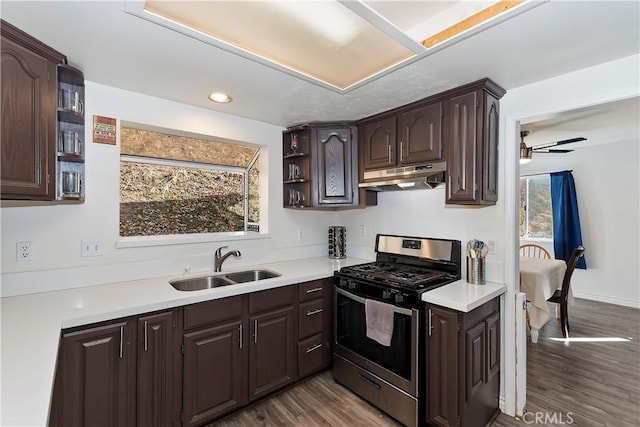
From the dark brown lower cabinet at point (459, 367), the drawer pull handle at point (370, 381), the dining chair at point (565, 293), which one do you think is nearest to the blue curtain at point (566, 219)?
the dining chair at point (565, 293)

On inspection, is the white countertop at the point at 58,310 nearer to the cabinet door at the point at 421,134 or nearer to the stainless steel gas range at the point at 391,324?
the stainless steel gas range at the point at 391,324

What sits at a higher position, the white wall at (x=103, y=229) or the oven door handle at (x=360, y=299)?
the white wall at (x=103, y=229)

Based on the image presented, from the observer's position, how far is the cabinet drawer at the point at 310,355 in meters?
2.36

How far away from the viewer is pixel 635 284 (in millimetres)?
4203

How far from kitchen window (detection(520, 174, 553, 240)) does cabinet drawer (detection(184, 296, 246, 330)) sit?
5416mm

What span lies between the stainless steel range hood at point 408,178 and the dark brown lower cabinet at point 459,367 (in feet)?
3.11

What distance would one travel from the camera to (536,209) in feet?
17.2

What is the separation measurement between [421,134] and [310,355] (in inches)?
78.2

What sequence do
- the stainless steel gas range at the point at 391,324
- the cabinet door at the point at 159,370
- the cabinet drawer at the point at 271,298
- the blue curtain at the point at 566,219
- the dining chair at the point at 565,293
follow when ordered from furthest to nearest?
the blue curtain at the point at 566,219 → the dining chair at the point at 565,293 → the cabinet drawer at the point at 271,298 → the stainless steel gas range at the point at 391,324 → the cabinet door at the point at 159,370

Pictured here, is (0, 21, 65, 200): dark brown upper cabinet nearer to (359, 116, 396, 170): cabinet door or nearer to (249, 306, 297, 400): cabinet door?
(249, 306, 297, 400): cabinet door

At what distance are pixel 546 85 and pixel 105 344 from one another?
3.04 metres

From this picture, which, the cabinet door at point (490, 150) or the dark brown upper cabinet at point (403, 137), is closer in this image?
the cabinet door at point (490, 150)

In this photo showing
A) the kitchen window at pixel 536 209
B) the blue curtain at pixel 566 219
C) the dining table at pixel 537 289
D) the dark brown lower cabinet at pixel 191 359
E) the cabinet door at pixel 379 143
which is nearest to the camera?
the dark brown lower cabinet at pixel 191 359

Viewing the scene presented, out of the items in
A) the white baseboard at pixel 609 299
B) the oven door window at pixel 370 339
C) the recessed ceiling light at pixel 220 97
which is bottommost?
the white baseboard at pixel 609 299
